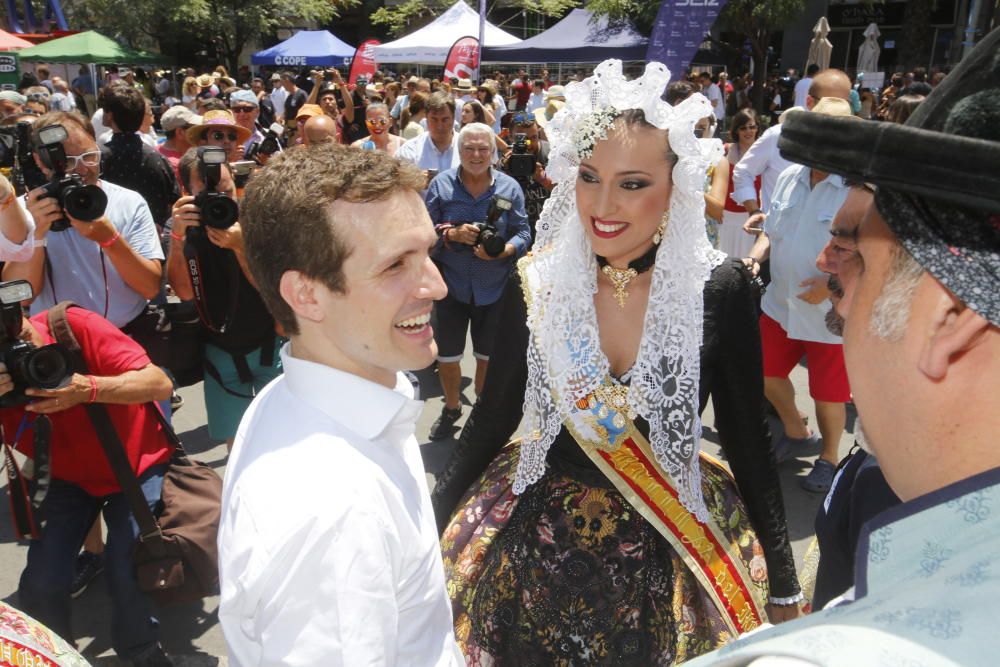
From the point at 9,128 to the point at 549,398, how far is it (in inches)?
130

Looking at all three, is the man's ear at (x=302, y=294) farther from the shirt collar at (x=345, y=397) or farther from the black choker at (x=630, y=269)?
the black choker at (x=630, y=269)

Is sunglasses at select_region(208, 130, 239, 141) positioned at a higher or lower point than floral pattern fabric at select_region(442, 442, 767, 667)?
higher

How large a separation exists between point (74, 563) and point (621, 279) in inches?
80.1

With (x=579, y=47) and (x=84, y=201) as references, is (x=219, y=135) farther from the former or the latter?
(x=579, y=47)

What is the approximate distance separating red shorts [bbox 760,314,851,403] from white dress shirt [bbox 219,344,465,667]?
2.88m

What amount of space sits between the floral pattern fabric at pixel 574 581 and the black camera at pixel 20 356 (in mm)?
1286

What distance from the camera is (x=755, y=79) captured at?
21.5 meters

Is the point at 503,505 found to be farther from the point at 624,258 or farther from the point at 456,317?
the point at 456,317

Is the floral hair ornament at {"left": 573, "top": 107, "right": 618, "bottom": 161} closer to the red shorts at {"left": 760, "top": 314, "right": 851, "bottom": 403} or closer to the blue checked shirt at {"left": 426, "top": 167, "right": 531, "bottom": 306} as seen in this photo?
the red shorts at {"left": 760, "top": 314, "right": 851, "bottom": 403}

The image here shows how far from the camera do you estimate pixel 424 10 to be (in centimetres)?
3722

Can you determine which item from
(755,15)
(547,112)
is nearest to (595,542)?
(547,112)

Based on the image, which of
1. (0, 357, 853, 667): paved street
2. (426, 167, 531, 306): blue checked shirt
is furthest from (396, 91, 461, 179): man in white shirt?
(0, 357, 853, 667): paved street

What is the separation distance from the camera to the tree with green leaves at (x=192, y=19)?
2984cm

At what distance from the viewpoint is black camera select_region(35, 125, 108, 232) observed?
10.0 feet
